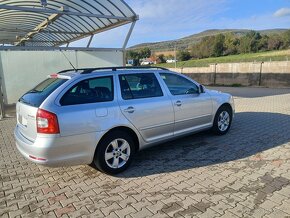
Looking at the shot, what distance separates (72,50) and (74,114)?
7068mm

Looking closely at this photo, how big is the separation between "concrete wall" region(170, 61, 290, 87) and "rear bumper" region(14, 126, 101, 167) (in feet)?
52.7

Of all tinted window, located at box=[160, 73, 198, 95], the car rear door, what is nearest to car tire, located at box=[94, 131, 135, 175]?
the car rear door

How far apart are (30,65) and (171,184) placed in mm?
7577

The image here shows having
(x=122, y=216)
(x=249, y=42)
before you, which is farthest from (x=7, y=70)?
(x=249, y=42)

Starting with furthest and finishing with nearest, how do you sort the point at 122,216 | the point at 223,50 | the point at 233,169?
the point at 223,50, the point at 233,169, the point at 122,216

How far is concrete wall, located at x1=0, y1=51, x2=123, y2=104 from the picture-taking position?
29.7ft

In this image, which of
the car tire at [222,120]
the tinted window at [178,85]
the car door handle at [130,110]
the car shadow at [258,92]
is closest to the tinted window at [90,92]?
the car door handle at [130,110]

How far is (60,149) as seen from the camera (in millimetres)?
3533

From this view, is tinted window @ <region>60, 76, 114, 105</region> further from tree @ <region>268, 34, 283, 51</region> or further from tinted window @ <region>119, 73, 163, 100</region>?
tree @ <region>268, 34, 283, 51</region>

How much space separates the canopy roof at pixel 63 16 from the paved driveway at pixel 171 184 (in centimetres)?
492

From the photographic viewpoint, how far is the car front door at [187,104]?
4.87 metres

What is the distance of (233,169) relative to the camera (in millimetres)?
4184

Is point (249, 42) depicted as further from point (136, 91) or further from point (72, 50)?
point (136, 91)

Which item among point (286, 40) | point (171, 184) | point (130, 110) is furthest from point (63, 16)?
point (286, 40)
